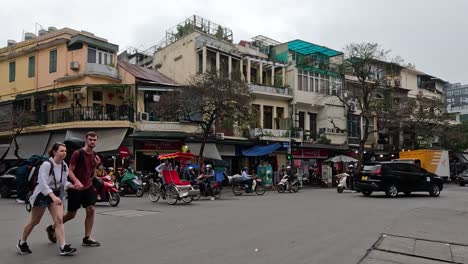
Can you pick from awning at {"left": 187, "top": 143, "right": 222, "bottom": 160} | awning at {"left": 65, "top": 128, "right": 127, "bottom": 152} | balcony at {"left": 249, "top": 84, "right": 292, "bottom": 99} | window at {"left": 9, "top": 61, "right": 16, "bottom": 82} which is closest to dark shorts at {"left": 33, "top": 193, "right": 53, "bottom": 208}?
awning at {"left": 65, "top": 128, "right": 127, "bottom": 152}

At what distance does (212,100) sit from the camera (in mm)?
25688

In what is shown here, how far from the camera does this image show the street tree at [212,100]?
2544 cm

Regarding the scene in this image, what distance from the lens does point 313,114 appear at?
133 ft

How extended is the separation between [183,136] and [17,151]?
10.3 metres

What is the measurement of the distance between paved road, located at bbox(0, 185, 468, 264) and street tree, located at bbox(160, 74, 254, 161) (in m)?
12.0

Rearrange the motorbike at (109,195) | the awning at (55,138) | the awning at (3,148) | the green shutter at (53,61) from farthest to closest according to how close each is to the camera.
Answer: the awning at (3,148)
the green shutter at (53,61)
the awning at (55,138)
the motorbike at (109,195)

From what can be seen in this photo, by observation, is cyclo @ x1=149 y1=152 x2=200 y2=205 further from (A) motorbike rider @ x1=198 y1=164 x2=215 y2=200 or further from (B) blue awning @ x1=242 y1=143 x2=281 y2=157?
(B) blue awning @ x1=242 y1=143 x2=281 y2=157

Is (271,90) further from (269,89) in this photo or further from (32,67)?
(32,67)

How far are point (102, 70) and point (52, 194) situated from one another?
23.8m

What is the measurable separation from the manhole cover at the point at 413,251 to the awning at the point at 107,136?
20.5 meters

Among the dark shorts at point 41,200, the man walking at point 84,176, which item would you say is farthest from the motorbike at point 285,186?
the dark shorts at point 41,200

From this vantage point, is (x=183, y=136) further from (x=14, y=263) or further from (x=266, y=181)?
(x=14, y=263)

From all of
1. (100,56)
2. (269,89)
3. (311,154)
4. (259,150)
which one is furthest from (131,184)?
(311,154)

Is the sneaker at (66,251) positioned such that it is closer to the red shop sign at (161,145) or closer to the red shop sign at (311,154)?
the red shop sign at (161,145)
